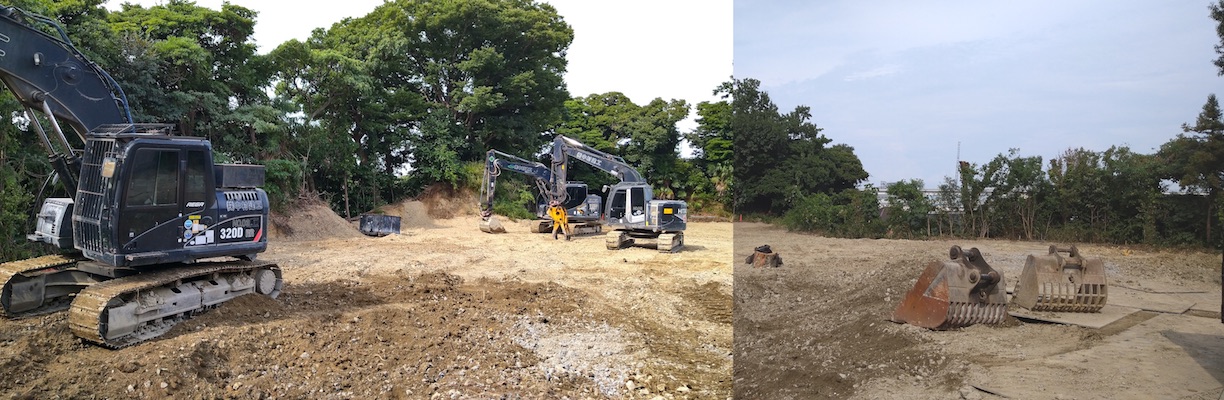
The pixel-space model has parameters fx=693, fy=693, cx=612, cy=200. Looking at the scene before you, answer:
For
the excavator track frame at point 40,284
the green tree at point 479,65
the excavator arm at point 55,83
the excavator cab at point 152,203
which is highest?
the green tree at point 479,65

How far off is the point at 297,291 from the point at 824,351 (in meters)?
6.61

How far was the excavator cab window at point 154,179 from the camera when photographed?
664cm

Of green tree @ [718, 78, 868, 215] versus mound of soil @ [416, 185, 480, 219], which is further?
mound of soil @ [416, 185, 480, 219]

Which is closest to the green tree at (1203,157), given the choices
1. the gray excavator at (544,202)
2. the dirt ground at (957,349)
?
the dirt ground at (957,349)

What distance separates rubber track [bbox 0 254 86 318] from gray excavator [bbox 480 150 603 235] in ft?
37.5

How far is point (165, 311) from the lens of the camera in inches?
260

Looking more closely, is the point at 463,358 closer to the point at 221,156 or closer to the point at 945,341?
the point at 945,341

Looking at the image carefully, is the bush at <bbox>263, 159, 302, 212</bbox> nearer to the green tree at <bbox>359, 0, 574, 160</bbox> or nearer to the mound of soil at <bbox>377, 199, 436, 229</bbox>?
the mound of soil at <bbox>377, 199, 436, 229</bbox>

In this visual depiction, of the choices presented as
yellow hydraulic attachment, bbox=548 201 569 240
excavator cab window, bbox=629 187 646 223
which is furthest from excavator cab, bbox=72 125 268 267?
yellow hydraulic attachment, bbox=548 201 569 240

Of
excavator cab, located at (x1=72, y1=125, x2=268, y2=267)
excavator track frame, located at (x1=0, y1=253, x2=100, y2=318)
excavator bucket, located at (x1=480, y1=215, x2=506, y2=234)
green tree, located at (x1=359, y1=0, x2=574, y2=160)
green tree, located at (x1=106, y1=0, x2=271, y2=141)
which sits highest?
green tree, located at (x1=359, y1=0, x2=574, y2=160)

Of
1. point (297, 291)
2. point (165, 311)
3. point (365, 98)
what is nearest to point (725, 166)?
point (365, 98)

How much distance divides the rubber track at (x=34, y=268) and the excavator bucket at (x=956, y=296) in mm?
8950

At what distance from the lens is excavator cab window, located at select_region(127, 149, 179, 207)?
6.64m

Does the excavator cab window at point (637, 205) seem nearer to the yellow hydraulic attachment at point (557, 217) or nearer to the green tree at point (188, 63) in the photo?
the yellow hydraulic attachment at point (557, 217)
